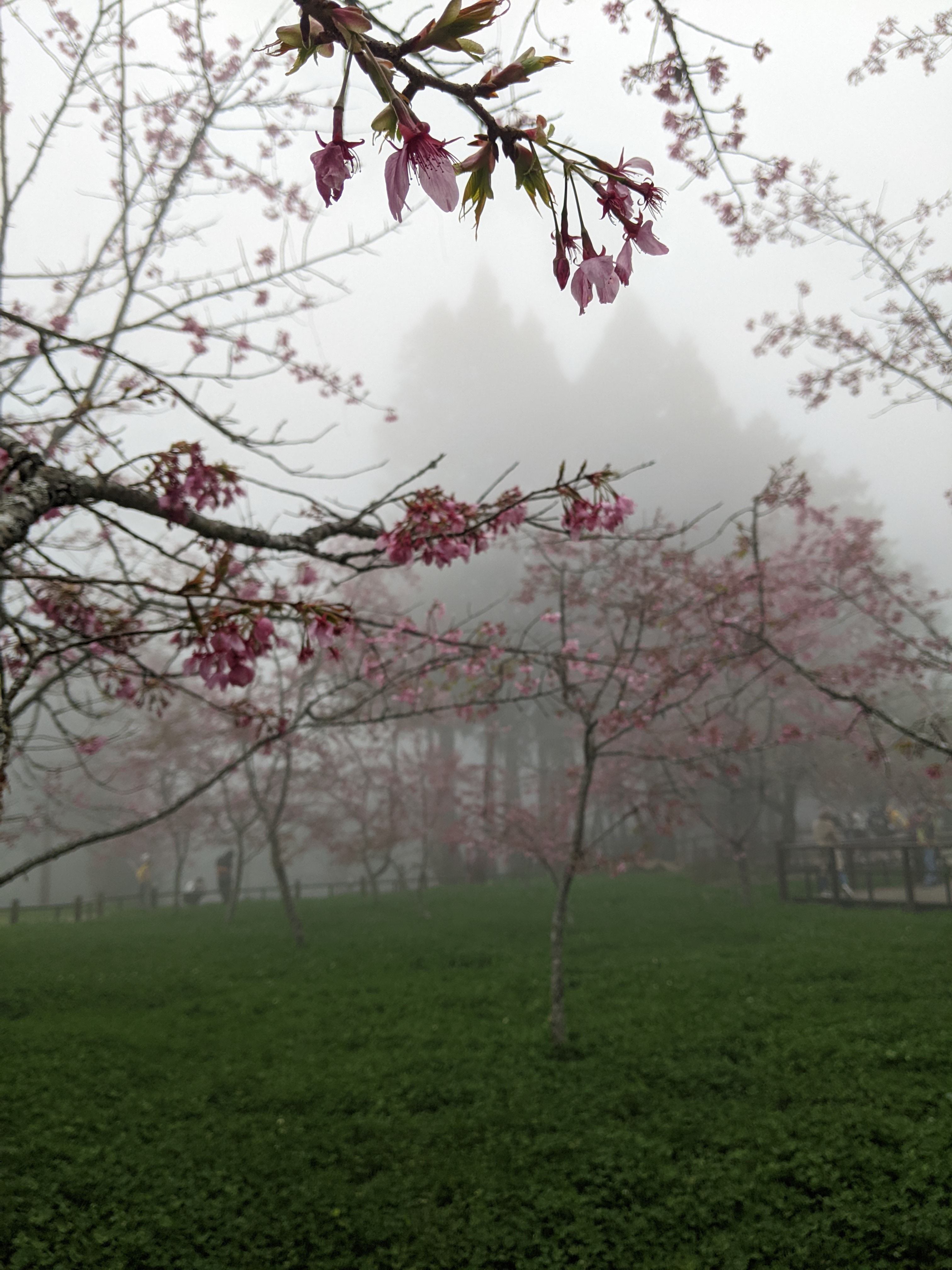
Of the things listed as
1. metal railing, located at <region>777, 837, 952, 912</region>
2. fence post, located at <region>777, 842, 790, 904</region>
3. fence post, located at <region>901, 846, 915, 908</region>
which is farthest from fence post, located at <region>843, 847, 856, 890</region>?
fence post, located at <region>777, 842, 790, 904</region>

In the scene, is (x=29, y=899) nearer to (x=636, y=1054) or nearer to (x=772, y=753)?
(x=772, y=753)

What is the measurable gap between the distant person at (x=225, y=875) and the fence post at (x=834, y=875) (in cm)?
1423

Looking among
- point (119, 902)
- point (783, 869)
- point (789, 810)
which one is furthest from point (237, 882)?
point (789, 810)

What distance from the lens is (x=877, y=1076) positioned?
4.82 metres

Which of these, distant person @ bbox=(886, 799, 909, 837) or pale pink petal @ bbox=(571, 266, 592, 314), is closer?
pale pink petal @ bbox=(571, 266, 592, 314)

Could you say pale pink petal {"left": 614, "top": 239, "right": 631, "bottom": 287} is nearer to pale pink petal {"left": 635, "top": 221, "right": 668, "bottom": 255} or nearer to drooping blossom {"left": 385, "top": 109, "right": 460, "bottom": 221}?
pale pink petal {"left": 635, "top": 221, "right": 668, "bottom": 255}

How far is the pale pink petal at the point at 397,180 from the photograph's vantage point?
0.76 meters

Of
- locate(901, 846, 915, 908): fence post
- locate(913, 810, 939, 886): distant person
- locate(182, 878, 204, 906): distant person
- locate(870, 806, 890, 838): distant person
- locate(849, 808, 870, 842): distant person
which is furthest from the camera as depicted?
locate(182, 878, 204, 906): distant person

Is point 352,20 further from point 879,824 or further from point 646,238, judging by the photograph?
point 879,824

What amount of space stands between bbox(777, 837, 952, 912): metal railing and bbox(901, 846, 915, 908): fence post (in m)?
0.01

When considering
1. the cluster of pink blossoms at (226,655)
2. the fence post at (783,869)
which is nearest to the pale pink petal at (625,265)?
the cluster of pink blossoms at (226,655)

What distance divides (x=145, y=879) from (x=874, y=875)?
24.5 m

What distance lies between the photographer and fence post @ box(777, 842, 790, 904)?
1439 centimetres

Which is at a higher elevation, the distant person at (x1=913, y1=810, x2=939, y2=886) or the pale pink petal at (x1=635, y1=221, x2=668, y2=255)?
the pale pink petal at (x1=635, y1=221, x2=668, y2=255)
